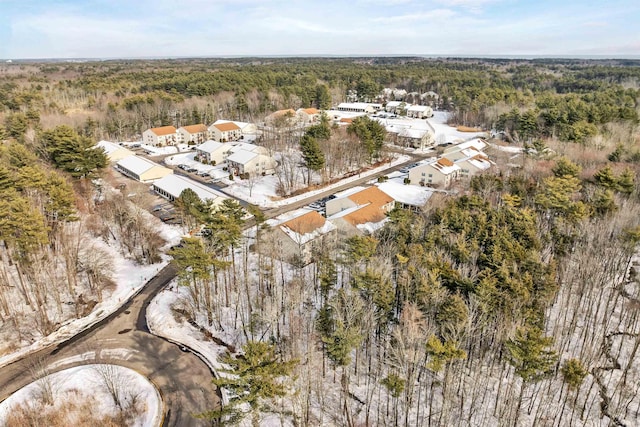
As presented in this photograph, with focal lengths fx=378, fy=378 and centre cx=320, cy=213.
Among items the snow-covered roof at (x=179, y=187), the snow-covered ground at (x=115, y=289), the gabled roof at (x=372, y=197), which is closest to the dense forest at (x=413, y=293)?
the snow-covered ground at (x=115, y=289)

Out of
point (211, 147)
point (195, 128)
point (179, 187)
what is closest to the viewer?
point (179, 187)

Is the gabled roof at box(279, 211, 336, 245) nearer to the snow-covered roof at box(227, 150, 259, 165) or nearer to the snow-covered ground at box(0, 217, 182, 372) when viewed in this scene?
the snow-covered ground at box(0, 217, 182, 372)

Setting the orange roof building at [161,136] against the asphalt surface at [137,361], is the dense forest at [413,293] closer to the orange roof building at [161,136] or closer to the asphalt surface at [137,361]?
the asphalt surface at [137,361]

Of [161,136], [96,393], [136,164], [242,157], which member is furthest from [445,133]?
[96,393]

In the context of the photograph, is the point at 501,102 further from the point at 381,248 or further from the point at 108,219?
the point at 108,219

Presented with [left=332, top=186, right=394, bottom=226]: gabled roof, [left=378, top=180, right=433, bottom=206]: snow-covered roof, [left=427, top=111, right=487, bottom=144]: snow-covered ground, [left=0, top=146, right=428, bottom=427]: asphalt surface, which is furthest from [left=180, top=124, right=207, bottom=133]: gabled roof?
[left=0, top=146, right=428, bottom=427]: asphalt surface

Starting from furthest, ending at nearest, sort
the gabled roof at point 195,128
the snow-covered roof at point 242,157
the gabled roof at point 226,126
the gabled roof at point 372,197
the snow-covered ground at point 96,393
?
the gabled roof at point 195,128 < the gabled roof at point 226,126 < the snow-covered roof at point 242,157 < the gabled roof at point 372,197 < the snow-covered ground at point 96,393

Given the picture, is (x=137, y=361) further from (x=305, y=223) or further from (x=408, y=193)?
(x=408, y=193)
